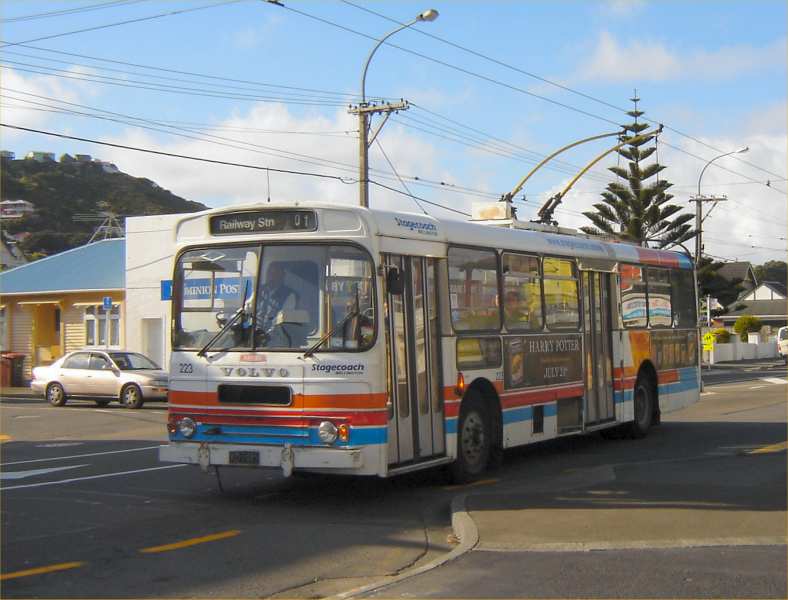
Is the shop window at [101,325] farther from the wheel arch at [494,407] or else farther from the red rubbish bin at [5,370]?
the wheel arch at [494,407]

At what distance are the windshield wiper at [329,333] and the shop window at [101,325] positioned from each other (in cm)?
2914

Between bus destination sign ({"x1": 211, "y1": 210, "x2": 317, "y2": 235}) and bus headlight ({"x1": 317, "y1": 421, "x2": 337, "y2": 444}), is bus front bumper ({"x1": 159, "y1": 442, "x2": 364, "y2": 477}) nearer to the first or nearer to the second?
bus headlight ({"x1": 317, "y1": 421, "x2": 337, "y2": 444})

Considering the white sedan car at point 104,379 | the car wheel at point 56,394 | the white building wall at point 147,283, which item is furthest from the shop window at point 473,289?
the white building wall at point 147,283

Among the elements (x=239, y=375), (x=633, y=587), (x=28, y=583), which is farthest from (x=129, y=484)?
(x=633, y=587)

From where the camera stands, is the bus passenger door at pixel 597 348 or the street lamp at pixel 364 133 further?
the street lamp at pixel 364 133

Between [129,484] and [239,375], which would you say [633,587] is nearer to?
[239,375]

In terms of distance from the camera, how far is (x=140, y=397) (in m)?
27.0

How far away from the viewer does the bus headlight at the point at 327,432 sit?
33.4 feet

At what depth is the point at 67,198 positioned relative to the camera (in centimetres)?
10331

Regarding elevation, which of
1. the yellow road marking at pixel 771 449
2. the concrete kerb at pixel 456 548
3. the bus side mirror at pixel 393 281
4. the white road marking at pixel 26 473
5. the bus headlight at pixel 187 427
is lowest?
the concrete kerb at pixel 456 548

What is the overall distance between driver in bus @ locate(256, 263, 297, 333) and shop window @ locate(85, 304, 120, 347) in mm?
28669

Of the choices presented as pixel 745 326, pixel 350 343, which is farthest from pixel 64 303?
pixel 745 326

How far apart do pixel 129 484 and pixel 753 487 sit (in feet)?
23.4

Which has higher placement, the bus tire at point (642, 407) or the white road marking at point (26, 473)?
the bus tire at point (642, 407)
